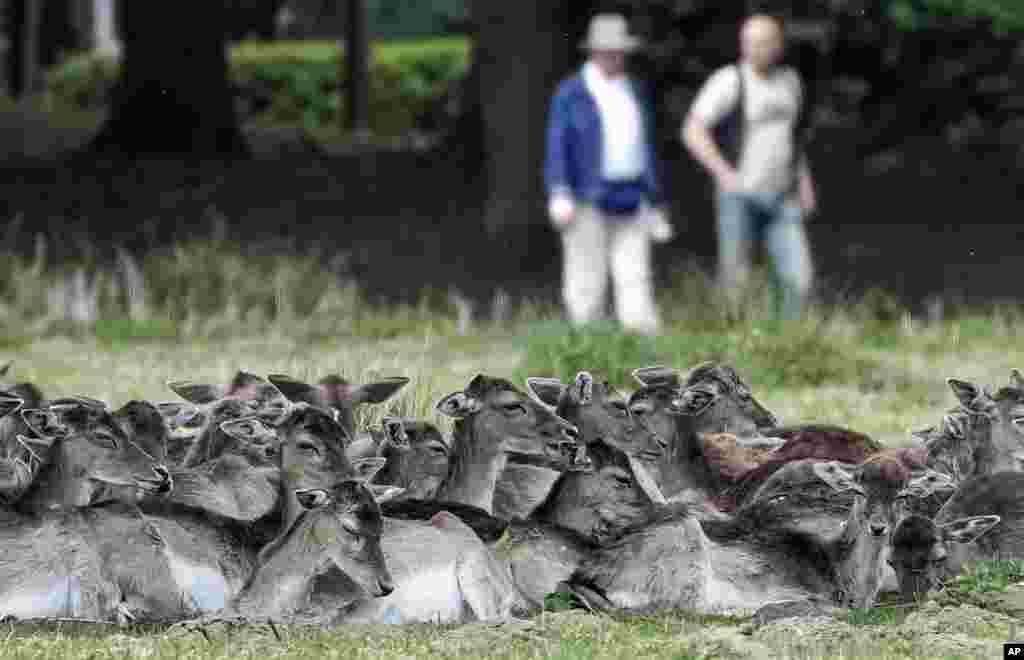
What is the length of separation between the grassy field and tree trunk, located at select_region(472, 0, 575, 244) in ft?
6.38

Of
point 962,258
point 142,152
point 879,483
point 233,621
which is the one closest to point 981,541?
point 879,483

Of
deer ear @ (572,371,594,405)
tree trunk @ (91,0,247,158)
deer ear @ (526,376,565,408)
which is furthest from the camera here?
tree trunk @ (91,0,247,158)

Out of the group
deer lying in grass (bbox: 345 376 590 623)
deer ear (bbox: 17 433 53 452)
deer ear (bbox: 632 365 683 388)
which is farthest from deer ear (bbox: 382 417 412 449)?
deer ear (bbox: 17 433 53 452)

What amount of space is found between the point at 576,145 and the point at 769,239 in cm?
152

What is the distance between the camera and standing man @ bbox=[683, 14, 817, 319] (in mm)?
13766

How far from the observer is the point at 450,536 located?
6.91 metres

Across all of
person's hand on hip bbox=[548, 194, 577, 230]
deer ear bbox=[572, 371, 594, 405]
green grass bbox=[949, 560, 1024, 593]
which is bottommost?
green grass bbox=[949, 560, 1024, 593]

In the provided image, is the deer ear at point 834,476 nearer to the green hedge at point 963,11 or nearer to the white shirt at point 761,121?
the white shirt at point 761,121

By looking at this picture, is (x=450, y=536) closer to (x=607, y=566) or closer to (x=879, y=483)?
(x=607, y=566)

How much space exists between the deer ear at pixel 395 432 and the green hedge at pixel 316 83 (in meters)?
32.7

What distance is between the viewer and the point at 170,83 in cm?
2620

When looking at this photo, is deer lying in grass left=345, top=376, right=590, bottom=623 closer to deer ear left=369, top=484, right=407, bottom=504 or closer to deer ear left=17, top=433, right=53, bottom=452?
deer ear left=369, top=484, right=407, bottom=504

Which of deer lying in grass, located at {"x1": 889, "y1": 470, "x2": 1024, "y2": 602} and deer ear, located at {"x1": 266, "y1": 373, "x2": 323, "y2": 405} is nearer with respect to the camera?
deer lying in grass, located at {"x1": 889, "y1": 470, "x2": 1024, "y2": 602}

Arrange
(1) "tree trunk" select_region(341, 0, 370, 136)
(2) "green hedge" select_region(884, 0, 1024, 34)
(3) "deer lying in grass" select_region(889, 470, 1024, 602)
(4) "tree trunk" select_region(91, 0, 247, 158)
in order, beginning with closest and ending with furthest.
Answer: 1. (3) "deer lying in grass" select_region(889, 470, 1024, 602)
2. (2) "green hedge" select_region(884, 0, 1024, 34)
3. (4) "tree trunk" select_region(91, 0, 247, 158)
4. (1) "tree trunk" select_region(341, 0, 370, 136)
